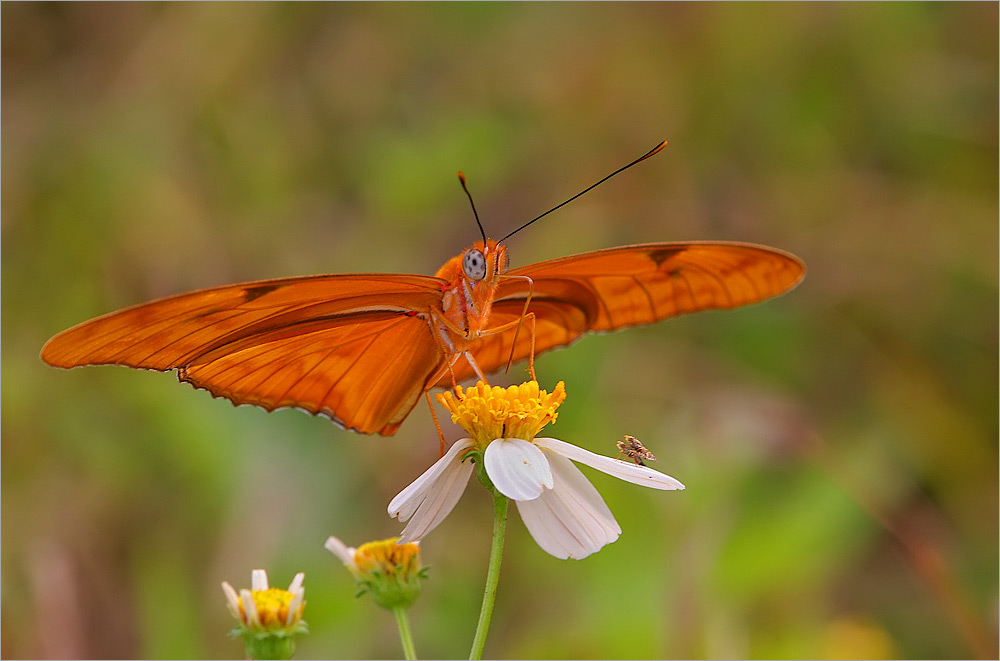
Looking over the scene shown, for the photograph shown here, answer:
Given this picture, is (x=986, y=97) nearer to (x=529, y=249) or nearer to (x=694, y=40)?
(x=694, y=40)

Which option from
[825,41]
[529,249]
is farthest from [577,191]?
[825,41]

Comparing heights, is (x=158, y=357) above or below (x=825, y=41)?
below

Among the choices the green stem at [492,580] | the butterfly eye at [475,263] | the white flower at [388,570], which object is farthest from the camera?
the butterfly eye at [475,263]

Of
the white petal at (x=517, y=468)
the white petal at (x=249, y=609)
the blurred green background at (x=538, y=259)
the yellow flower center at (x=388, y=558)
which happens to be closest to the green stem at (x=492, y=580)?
the white petal at (x=517, y=468)

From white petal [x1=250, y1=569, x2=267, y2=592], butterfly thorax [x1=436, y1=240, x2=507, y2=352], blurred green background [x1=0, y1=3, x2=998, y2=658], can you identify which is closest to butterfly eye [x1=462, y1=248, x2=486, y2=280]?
Result: butterfly thorax [x1=436, y1=240, x2=507, y2=352]

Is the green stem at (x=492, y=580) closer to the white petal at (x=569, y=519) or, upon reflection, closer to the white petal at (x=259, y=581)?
the white petal at (x=569, y=519)

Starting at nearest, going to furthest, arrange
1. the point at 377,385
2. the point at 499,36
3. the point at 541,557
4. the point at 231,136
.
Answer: the point at 377,385 → the point at 541,557 → the point at 231,136 → the point at 499,36

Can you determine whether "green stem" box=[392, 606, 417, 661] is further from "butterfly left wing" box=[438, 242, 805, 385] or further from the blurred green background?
the blurred green background
